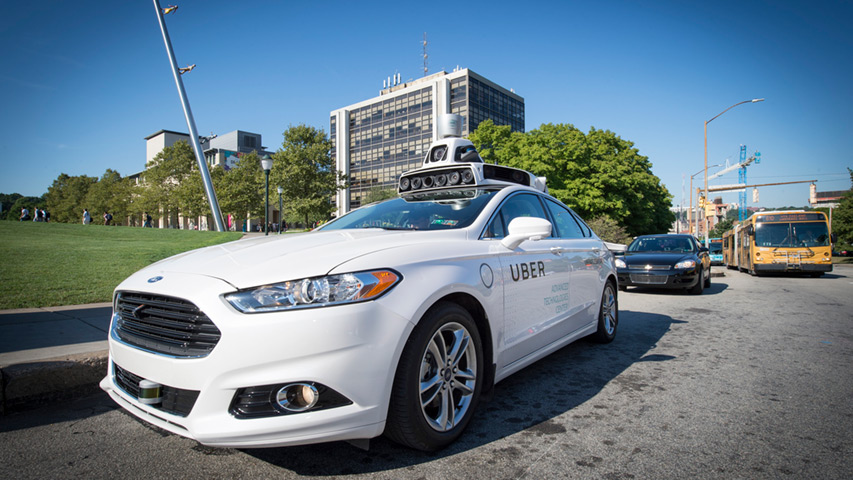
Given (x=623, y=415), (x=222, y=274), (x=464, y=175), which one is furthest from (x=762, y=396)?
(x=222, y=274)

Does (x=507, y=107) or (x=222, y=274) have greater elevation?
(x=507, y=107)

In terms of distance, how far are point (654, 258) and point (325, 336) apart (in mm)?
9923

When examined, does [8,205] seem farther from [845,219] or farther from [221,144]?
[845,219]

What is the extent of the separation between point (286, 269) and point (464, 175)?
2.27 m

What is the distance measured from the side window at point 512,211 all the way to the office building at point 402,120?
58.8m

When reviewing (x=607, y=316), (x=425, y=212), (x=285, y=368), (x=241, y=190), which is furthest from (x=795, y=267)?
(x=241, y=190)

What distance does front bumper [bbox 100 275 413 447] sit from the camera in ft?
A: 6.14

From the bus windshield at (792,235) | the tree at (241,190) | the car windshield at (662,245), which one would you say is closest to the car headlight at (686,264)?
the car windshield at (662,245)

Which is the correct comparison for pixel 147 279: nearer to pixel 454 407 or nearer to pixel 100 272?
pixel 454 407

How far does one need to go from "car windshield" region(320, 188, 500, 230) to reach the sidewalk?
2.08 meters

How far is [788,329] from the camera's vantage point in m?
5.86

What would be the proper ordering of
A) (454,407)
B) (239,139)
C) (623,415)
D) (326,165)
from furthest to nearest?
(239,139) < (326,165) < (623,415) < (454,407)

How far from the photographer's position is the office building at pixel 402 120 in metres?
65.4

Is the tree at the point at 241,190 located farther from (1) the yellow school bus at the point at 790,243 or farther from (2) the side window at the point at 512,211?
(2) the side window at the point at 512,211
